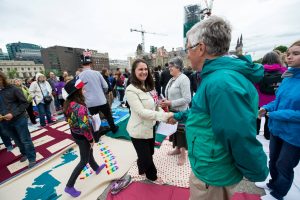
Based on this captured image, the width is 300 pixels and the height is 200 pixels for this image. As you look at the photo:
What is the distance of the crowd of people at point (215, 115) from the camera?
93 cm

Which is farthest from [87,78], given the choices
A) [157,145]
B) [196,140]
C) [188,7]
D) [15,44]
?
[15,44]

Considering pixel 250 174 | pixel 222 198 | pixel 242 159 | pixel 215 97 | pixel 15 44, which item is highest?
pixel 15 44

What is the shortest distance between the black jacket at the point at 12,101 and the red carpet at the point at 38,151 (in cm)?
114

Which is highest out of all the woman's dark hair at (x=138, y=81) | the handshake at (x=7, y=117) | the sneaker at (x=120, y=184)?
the woman's dark hair at (x=138, y=81)

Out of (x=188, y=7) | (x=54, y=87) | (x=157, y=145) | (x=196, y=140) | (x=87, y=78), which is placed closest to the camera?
(x=196, y=140)

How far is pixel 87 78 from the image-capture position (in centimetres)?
409

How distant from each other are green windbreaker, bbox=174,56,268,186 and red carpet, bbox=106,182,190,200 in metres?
1.35

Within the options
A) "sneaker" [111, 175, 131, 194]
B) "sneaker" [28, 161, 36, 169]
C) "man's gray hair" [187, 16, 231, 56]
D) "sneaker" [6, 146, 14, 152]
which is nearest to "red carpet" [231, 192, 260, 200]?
"sneaker" [111, 175, 131, 194]

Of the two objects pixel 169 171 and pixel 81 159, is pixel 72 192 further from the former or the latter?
pixel 169 171

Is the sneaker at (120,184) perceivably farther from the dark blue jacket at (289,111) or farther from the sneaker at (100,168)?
the dark blue jacket at (289,111)

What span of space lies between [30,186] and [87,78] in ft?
8.23

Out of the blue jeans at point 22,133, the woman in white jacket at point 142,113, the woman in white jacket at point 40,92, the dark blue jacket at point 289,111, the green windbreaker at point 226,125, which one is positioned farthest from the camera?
the woman in white jacket at point 40,92

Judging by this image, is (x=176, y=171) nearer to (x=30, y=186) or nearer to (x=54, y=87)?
(x=30, y=186)

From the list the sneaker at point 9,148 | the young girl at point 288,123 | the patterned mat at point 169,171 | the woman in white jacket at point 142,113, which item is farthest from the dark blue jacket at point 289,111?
the sneaker at point 9,148
